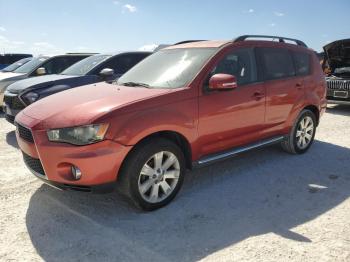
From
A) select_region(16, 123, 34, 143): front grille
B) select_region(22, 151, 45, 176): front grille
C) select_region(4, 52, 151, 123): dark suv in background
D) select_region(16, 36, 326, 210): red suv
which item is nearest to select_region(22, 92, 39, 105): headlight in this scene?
select_region(4, 52, 151, 123): dark suv in background

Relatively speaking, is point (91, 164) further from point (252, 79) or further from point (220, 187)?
point (252, 79)

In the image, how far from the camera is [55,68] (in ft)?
33.3

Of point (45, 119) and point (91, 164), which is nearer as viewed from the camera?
point (91, 164)

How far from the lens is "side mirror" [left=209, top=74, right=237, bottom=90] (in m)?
4.14

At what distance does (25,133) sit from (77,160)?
800 millimetres

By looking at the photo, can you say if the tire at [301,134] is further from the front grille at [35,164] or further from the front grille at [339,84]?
the front grille at [339,84]

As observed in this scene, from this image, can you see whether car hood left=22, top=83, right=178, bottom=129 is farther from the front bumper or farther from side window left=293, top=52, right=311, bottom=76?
side window left=293, top=52, right=311, bottom=76

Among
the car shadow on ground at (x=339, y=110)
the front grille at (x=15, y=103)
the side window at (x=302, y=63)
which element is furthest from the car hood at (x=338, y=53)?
the front grille at (x=15, y=103)

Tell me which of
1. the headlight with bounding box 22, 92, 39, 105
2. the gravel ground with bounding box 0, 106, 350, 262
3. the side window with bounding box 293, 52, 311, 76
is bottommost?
the gravel ground with bounding box 0, 106, 350, 262

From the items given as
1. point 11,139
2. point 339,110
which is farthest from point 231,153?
point 339,110

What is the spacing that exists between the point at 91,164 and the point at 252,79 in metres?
2.46

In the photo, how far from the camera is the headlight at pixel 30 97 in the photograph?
6840 mm

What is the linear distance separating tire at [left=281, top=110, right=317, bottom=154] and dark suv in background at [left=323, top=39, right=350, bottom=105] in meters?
4.21

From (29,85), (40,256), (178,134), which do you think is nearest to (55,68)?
(29,85)
